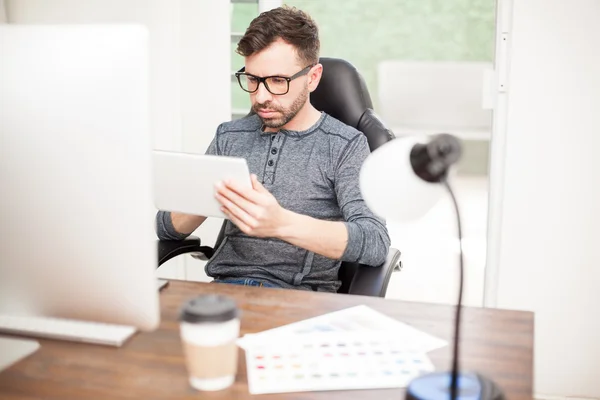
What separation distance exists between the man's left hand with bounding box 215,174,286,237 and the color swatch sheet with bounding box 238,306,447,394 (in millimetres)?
256

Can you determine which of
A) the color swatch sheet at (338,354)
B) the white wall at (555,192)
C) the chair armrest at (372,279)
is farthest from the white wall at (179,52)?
the color swatch sheet at (338,354)

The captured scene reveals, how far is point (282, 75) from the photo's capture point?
1.70 m

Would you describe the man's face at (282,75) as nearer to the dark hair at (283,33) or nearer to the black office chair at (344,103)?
the dark hair at (283,33)

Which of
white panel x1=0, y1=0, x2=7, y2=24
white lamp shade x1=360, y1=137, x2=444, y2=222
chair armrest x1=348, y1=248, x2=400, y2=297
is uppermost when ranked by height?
white panel x1=0, y1=0, x2=7, y2=24

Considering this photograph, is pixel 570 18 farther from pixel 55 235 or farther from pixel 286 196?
pixel 55 235

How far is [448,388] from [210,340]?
298 millimetres

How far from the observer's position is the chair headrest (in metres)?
1.89

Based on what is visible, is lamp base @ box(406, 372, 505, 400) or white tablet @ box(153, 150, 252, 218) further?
white tablet @ box(153, 150, 252, 218)

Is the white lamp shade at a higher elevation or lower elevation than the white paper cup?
higher

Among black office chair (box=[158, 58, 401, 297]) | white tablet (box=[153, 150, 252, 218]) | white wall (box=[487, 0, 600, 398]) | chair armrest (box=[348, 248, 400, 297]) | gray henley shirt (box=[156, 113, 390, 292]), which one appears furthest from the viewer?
white wall (box=[487, 0, 600, 398])

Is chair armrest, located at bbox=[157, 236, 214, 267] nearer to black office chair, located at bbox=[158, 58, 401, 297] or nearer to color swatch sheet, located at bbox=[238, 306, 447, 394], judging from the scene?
black office chair, located at bbox=[158, 58, 401, 297]

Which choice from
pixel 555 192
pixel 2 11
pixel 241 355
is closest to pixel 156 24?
pixel 2 11

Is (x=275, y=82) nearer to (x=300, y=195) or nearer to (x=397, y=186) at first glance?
(x=300, y=195)

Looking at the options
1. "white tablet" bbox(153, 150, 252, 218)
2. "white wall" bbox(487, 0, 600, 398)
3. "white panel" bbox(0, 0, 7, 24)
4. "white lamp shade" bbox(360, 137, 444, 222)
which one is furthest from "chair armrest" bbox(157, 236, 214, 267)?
"white panel" bbox(0, 0, 7, 24)
